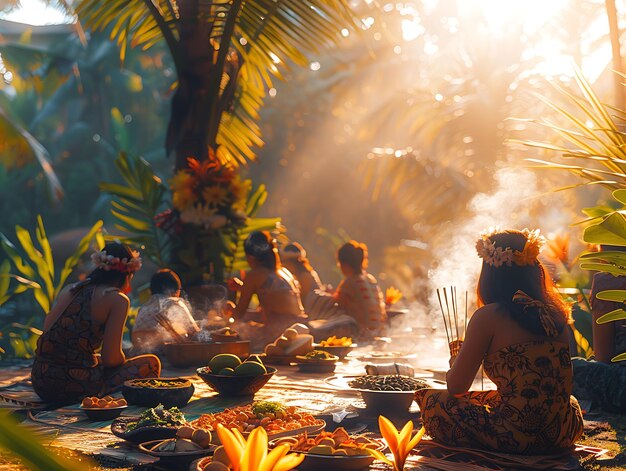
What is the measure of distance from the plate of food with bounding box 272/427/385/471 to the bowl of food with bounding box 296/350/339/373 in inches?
108

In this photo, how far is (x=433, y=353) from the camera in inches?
295

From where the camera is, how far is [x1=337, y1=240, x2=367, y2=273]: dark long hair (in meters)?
8.26

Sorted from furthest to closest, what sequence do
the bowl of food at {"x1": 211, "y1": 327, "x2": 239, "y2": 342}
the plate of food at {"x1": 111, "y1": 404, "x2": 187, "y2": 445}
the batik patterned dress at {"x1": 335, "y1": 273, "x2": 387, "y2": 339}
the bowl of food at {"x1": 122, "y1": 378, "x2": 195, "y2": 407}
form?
the batik patterned dress at {"x1": 335, "y1": 273, "x2": 387, "y2": 339}
the bowl of food at {"x1": 211, "y1": 327, "x2": 239, "y2": 342}
the bowl of food at {"x1": 122, "y1": 378, "x2": 195, "y2": 407}
the plate of food at {"x1": 111, "y1": 404, "x2": 187, "y2": 445}

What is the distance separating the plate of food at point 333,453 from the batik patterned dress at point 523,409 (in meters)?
0.58

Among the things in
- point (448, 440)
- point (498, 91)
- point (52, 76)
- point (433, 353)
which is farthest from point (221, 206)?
point (52, 76)

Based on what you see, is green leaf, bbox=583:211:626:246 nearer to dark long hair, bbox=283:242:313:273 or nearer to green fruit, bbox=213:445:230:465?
green fruit, bbox=213:445:230:465

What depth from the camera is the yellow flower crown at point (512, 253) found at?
11.6 feet

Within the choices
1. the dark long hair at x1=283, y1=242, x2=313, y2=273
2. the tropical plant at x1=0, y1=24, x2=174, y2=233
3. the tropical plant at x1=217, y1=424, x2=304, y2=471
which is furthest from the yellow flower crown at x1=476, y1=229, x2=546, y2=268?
the tropical plant at x1=0, y1=24, x2=174, y2=233

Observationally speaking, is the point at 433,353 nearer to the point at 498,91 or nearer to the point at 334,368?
the point at 334,368

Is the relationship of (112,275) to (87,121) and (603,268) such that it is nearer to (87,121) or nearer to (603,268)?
(603,268)

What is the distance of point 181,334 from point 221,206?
6.68 ft

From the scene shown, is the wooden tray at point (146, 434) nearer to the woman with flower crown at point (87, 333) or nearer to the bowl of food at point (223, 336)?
the woman with flower crown at point (87, 333)

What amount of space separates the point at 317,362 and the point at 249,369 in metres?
1.26

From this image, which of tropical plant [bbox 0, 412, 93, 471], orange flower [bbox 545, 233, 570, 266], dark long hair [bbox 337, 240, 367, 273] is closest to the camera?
tropical plant [bbox 0, 412, 93, 471]
